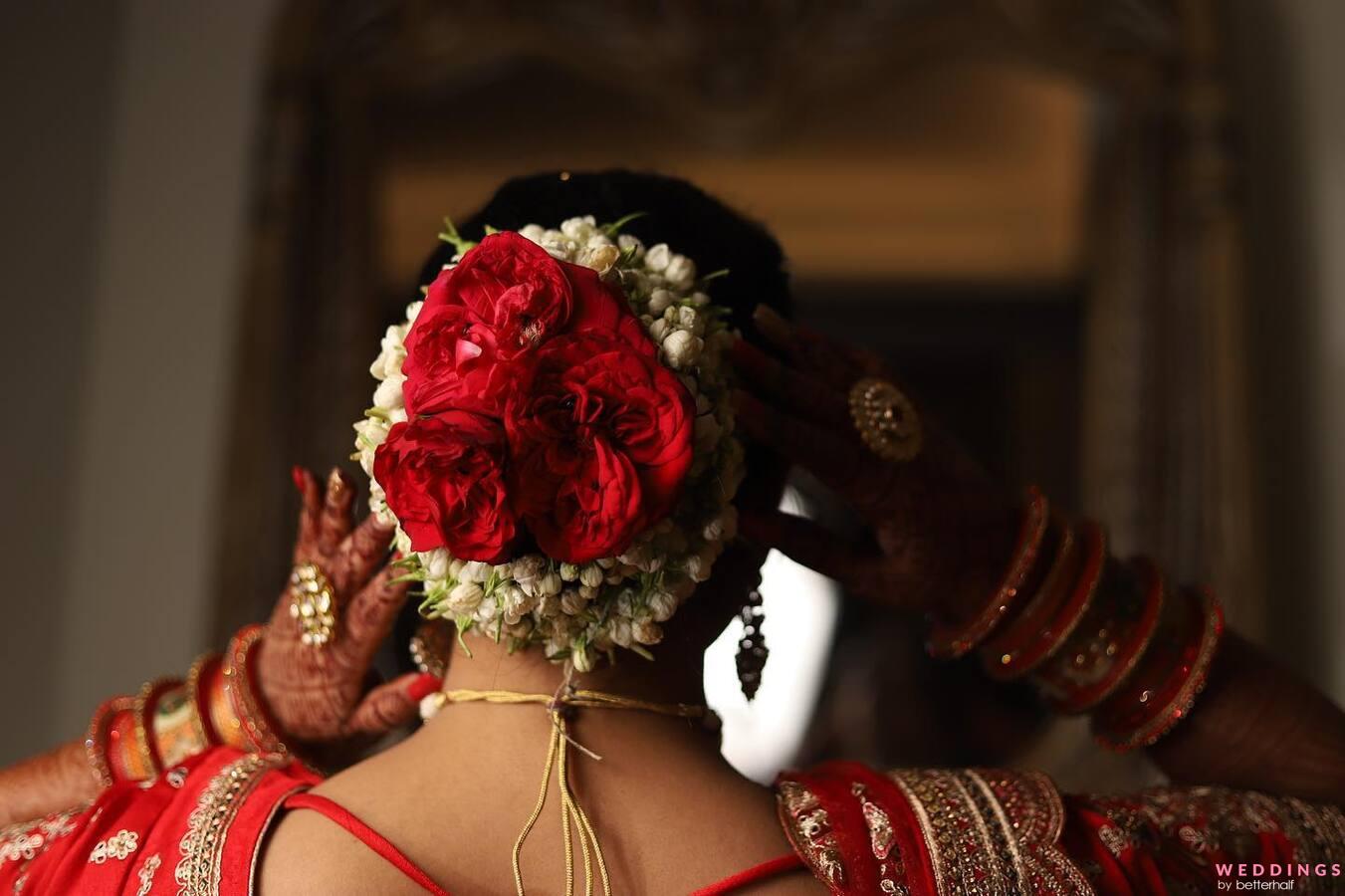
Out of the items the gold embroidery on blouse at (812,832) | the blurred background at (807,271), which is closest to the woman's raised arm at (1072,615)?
the gold embroidery on blouse at (812,832)

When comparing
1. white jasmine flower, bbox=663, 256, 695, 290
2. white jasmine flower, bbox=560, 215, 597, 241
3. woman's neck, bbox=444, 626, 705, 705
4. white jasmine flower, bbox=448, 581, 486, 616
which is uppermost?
white jasmine flower, bbox=560, 215, 597, 241

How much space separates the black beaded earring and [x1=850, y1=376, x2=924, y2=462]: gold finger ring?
0.48ft

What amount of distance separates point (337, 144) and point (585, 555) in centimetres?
164

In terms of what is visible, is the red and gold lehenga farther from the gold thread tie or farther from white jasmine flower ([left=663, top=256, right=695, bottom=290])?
white jasmine flower ([left=663, top=256, right=695, bottom=290])

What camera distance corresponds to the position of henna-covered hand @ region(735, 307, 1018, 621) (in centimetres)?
92

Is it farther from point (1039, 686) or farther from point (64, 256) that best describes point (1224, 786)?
point (64, 256)

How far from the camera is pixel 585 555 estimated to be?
0.75 meters

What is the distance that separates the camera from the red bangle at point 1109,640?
1.04m

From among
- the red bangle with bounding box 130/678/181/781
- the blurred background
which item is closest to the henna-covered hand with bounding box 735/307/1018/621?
the red bangle with bounding box 130/678/181/781

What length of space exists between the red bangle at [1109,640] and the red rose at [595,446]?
45 centimetres

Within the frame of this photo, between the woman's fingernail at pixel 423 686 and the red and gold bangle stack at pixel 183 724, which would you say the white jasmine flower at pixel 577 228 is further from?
the red and gold bangle stack at pixel 183 724

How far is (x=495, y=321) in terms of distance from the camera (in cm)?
75

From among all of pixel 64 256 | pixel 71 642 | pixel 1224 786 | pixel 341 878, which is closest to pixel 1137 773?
pixel 1224 786

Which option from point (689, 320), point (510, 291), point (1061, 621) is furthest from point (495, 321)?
point (1061, 621)
